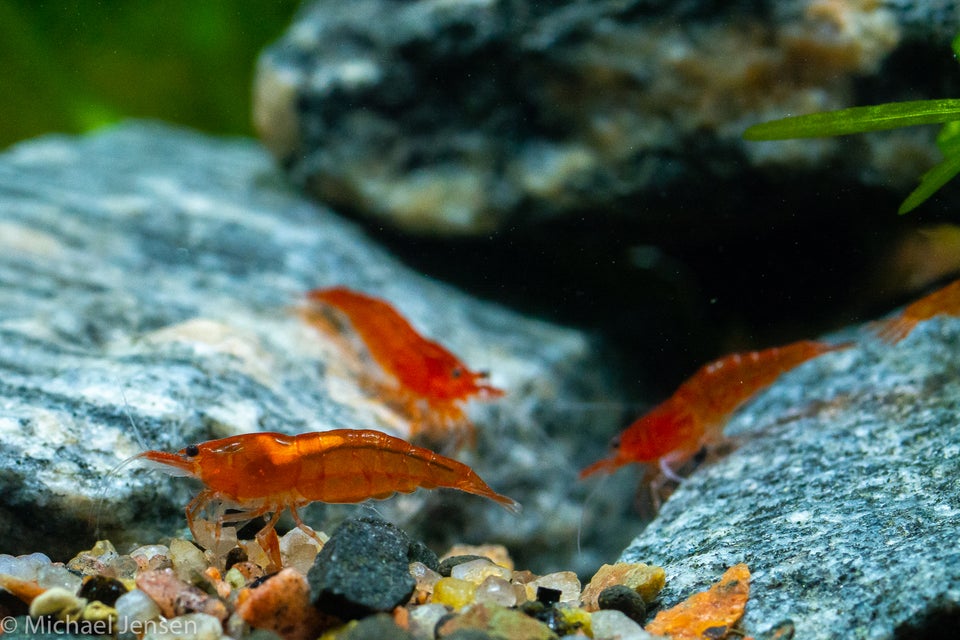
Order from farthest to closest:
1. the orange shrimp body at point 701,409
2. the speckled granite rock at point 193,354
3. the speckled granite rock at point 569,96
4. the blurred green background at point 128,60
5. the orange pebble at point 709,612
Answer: the blurred green background at point 128,60, the speckled granite rock at point 569,96, the orange shrimp body at point 701,409, the speckled granite rock at point 193,354, the orange pebble at point 709,612

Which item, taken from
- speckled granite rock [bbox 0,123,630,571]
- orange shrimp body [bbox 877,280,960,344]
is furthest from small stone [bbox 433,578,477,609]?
orange shrimp body [bbox 877,280,960,344]

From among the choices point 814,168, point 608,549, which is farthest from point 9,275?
point 814,168

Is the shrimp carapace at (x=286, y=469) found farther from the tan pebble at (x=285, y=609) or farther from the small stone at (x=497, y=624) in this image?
the small stone at (x=497, y=624)

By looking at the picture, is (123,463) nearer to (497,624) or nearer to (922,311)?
(497,624)

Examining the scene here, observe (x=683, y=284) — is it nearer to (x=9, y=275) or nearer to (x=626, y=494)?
(x=626, y=494)

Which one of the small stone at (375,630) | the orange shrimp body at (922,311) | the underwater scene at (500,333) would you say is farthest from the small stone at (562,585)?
the orange shrimp body at (922,311)

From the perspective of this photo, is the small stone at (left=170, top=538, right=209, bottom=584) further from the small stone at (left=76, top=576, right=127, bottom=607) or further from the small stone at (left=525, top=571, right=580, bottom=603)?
the small stone at (left=525, top=571, right=580, bottom=603)
